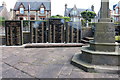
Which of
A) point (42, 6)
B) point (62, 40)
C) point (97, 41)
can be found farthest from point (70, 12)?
point (97, 41)

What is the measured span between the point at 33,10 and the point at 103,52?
30663mm

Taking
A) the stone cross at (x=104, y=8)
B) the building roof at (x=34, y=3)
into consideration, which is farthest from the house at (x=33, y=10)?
the stone cross at (x=104, y=8)

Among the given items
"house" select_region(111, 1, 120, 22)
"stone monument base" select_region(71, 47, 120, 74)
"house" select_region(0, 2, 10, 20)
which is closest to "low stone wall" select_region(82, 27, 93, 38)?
"stone monument base" select_region(71, 47, 120, 74)

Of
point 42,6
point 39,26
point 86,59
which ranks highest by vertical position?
point 42,6

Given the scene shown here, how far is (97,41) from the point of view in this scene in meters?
4.52

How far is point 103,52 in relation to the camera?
4203mm

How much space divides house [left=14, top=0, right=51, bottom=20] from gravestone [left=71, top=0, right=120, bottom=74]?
1139 inches

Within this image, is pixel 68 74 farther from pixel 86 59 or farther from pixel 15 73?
pixel 15 73

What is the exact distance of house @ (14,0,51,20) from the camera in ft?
105

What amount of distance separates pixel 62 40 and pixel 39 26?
2.37 metres

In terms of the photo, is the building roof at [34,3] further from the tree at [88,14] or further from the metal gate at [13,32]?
the metal gate at [13,32]

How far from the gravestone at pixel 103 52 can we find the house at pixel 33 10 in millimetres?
28932

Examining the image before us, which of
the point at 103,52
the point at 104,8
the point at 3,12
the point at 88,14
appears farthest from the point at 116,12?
the point at 103,52

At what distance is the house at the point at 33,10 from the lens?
32.1 m
